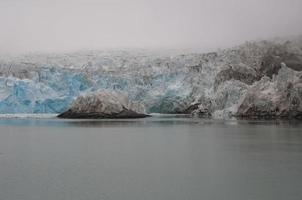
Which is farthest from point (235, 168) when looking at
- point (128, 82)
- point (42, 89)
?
point (128, 82)

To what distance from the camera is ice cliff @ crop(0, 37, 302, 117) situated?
4769 cm

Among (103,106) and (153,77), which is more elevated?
(153,77)

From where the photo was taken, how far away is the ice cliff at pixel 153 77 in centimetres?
4769

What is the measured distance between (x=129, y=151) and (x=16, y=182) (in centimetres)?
691

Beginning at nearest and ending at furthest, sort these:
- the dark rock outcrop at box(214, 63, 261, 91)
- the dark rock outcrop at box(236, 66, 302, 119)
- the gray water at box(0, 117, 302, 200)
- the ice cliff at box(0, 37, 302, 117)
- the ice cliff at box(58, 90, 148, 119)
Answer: the gray water at box(0, 117, 302, 200), the dark rock outcrop at box(236, 66, 302, 119), the ice cliff at box(58, 90, 148, 119), the ice cliff at box(0, 37, 302, 117), the dark rock outcrop at box(214, 63, 261, 91)

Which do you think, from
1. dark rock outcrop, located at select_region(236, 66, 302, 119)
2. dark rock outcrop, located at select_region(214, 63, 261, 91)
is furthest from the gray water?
dark rock outcrop, located at select_region(214, 63, 261, 91)

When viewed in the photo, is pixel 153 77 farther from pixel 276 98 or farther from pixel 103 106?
pixel 276 98

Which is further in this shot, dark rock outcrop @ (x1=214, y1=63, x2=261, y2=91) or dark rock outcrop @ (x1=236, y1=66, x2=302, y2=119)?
dark rock outcrop @ (x1=214, y1=63, x2=261, y2=91)

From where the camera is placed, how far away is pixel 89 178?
34.3ft

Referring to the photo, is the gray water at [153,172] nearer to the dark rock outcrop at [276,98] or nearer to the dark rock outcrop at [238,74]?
the dark rock outcrop at [276,98]

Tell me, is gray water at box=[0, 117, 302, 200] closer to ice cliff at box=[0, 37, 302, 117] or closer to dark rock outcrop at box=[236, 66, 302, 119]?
dark rock outcrop at box=[236, 66, 302, 119]

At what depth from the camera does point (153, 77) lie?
176 ft

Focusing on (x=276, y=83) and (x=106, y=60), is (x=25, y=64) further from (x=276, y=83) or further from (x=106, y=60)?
(x=276, y=83)

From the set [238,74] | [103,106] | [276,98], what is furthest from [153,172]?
[238,74]
